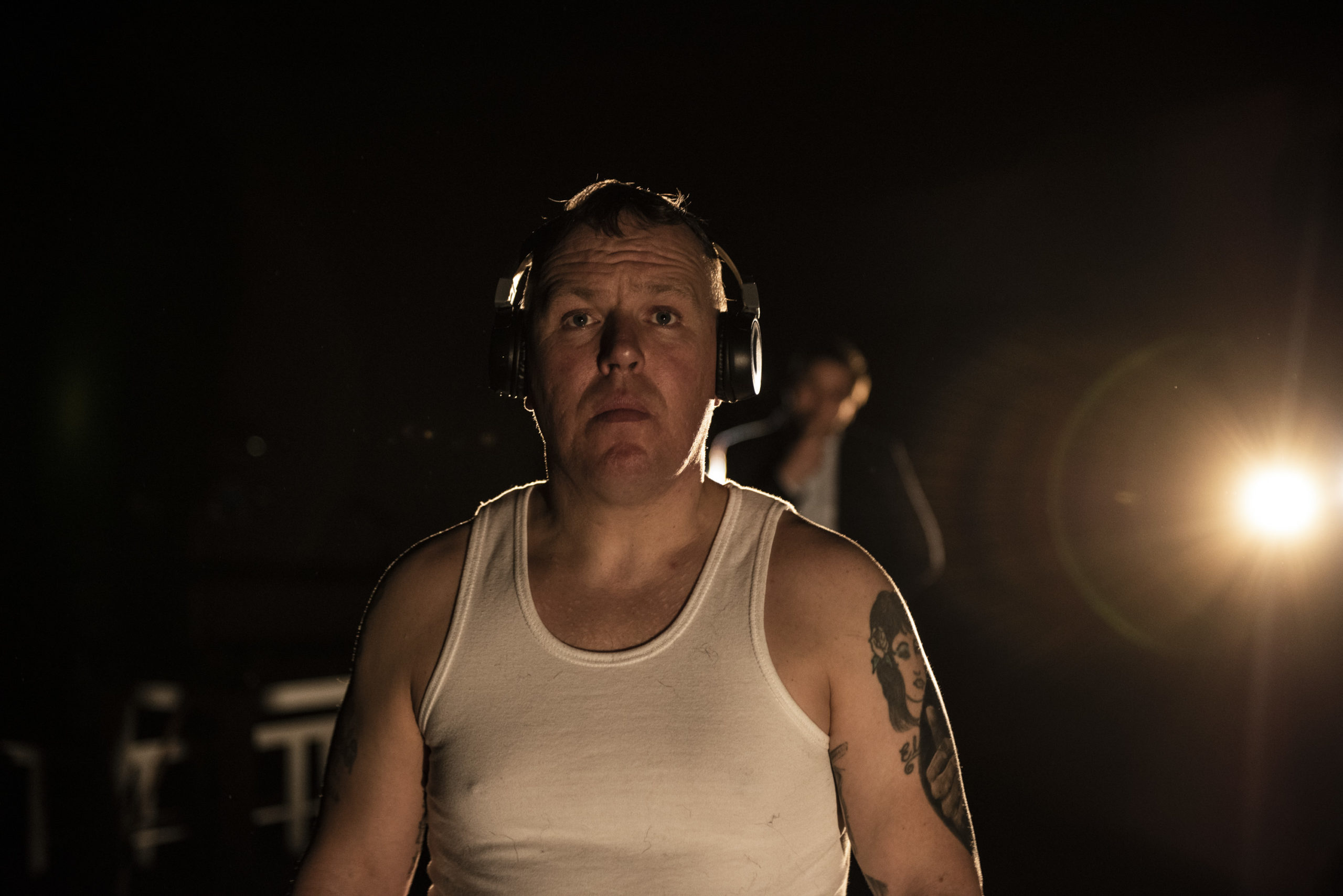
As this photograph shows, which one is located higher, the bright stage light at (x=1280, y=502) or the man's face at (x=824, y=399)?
the man's face at (x=824, y=399)

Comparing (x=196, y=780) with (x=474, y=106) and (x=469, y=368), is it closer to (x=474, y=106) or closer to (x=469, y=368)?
(x=469, y=368)

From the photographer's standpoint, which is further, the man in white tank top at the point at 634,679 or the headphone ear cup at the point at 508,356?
the headphone ear cup at the point at 508,356

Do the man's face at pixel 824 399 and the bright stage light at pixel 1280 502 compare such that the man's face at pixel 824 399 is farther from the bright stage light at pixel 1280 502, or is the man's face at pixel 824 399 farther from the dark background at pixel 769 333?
the bright stage light at pixel 1280 502

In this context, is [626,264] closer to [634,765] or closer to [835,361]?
[634,765]

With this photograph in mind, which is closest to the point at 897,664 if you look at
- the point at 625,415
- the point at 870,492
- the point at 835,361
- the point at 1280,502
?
the point at 625,415

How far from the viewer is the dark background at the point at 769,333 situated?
11.0 feet

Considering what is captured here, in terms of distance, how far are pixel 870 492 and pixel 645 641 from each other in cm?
194

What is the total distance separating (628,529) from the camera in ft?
4.07

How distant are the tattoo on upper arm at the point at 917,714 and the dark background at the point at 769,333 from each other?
233cm

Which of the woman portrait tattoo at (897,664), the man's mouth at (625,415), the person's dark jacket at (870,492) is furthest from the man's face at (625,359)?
the person's dark jacket at (870,492)

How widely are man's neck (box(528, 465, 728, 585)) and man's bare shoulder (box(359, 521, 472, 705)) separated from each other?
13 centimetres

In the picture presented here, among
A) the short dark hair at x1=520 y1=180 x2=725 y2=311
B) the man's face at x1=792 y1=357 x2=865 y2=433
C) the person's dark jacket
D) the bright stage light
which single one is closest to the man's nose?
the short dark hair at x1=520 y1=180 x2=725 y2=311

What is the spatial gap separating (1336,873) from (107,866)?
4935mm

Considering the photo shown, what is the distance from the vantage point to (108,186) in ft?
12.9
